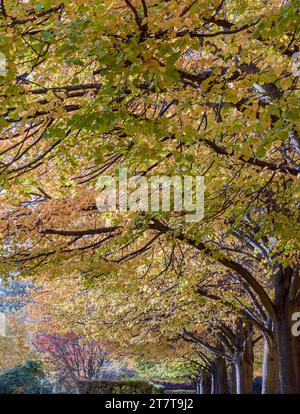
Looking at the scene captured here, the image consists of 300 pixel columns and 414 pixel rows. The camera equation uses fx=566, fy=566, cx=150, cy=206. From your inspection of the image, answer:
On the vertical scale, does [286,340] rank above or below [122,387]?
above

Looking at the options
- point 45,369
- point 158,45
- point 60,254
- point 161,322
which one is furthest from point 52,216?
point 45,369

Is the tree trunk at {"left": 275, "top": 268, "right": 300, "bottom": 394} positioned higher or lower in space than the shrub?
higher

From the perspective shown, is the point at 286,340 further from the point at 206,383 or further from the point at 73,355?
the point at 206,383

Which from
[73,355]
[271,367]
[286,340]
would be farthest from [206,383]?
[286,340]

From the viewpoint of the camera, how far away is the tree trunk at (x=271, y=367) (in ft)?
48.9

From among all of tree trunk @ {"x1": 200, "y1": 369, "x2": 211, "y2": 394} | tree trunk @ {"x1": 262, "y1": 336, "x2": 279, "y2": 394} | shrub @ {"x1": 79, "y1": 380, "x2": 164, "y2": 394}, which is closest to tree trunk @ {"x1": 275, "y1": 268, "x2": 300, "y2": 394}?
tree trunk @ {"x1": 262, "y1": 336, "x2": 279, "y2": 394}

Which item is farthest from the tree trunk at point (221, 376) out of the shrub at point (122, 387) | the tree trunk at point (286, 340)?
the tree trunk at point (286, 340)

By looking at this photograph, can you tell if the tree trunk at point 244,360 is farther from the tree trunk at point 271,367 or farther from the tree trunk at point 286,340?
the tree trunk at point 286,340

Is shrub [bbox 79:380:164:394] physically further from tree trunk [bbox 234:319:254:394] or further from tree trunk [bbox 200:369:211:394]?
tree trunk [bbox 200:369:211:394]

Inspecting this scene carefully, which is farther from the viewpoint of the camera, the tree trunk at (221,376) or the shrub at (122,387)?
the tree trunk at (221,376)

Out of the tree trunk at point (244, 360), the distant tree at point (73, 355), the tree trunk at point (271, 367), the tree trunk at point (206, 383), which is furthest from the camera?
the tree trunk at point (206, 383)

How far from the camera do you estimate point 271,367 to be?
1525 centimetres

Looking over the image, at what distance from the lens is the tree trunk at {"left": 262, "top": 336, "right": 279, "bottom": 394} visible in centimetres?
1491

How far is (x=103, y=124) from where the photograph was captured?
556cm
